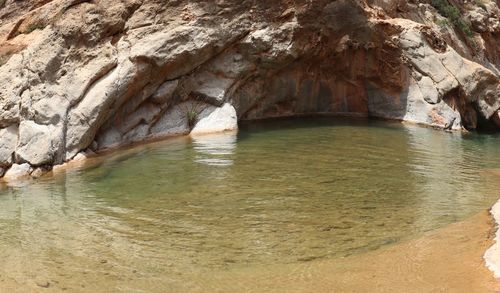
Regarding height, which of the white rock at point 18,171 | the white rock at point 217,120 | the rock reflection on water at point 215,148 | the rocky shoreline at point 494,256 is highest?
the white rock at point 217,120

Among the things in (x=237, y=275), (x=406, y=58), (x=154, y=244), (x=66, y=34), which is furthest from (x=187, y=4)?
(x=237, y=275)

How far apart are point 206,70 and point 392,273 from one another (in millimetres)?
9779

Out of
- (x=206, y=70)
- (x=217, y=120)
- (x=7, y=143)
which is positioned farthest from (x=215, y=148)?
(x=7, y=143)

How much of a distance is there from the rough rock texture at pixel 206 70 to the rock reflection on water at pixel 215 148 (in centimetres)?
82

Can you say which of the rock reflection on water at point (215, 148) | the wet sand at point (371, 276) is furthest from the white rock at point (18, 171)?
the wet sand at point (371, 276)

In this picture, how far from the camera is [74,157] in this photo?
36.1 ft

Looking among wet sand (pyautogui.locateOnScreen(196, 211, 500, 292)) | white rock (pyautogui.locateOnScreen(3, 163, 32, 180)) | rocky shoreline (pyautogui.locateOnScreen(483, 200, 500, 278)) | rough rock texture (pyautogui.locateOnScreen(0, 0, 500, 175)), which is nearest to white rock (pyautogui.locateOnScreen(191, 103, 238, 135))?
rough rock texture (pyautogui.locateOnScreen(0, 0, 500, 175))

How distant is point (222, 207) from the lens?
7.65 metres

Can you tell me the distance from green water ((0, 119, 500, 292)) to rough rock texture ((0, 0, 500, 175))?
1.08 metres

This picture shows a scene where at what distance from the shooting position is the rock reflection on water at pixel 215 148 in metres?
10.6

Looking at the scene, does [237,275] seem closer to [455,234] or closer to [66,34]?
[455,234]

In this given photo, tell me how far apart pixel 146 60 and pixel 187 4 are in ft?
6.18

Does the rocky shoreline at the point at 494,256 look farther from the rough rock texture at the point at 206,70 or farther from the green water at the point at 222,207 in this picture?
the rough rock texture at the point at 206,70

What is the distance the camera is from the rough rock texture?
36.3 feet
